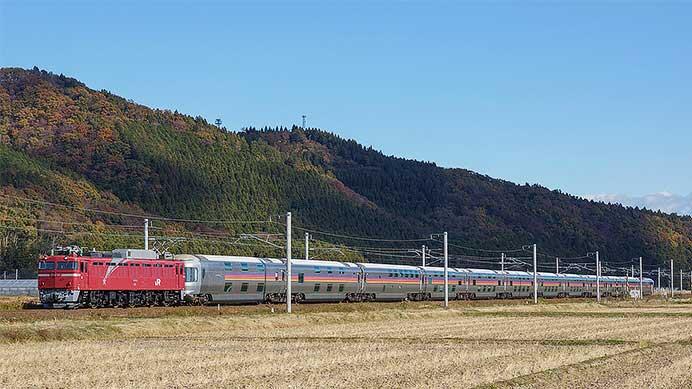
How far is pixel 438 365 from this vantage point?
35.7 metres

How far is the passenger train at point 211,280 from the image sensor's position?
229 feet

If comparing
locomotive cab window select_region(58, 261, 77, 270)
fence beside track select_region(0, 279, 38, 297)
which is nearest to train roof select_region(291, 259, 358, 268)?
locomotive cab window select_region(58, 261, 77, 270)

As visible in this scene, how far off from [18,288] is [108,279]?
3529 centimetres

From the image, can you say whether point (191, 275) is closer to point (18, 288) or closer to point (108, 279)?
point (108, 279)

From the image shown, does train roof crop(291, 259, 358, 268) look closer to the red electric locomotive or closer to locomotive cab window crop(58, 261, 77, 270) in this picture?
the red electric locomotive

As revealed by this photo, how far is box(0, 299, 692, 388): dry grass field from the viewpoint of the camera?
103 feet

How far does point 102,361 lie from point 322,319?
109 feet

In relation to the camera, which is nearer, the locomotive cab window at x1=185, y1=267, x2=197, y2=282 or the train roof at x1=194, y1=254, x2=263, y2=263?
the locomotive cab window at x1=185, y1=267, x2=197, y2=282

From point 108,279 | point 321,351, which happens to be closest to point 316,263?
point 108,279

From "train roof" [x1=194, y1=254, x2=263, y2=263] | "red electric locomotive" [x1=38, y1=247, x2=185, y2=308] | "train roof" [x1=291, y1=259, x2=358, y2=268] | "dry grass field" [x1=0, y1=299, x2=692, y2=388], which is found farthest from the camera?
"train roof" [x1=291, y1=259, x2=358, y2=268]

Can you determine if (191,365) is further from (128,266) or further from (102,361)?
(128,266)

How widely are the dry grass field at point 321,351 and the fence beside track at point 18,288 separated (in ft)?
123

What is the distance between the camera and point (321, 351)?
4234 cm

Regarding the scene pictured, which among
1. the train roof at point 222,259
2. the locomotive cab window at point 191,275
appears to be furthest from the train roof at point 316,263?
the locomotive cab window at point 191,275
